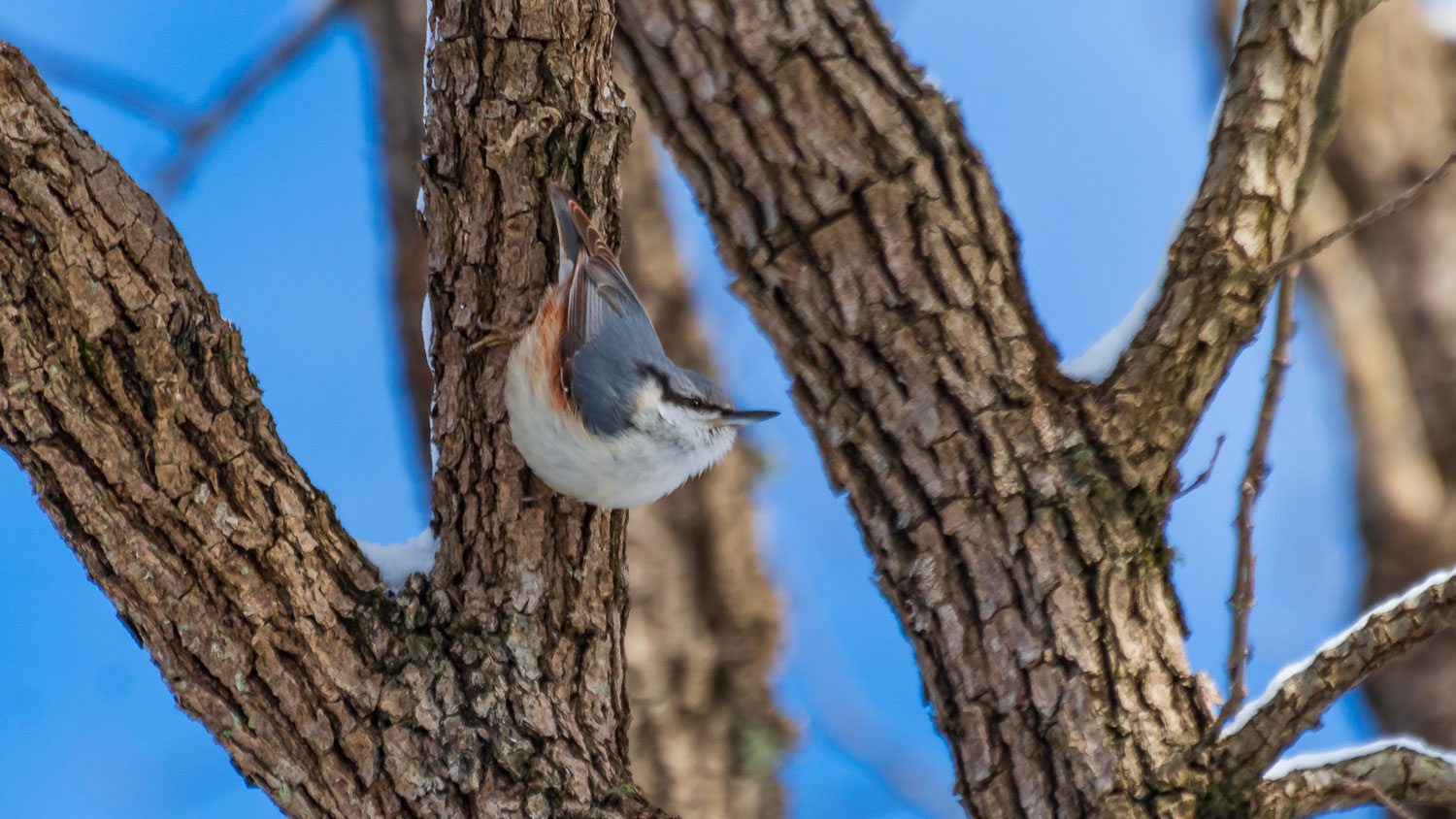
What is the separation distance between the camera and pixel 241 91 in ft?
13.4

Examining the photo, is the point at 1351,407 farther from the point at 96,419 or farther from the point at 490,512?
the point at 96,419

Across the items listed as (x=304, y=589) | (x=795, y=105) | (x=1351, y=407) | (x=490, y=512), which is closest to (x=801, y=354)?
(x=795, y=105)

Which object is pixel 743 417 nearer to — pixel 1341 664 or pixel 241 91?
pixel 1341 664

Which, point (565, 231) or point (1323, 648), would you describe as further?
point (565, 231)

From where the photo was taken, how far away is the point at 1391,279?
411cm

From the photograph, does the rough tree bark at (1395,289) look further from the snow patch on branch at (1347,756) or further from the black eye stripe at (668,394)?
the black eye stripe at (668,394)

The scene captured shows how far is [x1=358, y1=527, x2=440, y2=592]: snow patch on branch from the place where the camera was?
2.02 metres

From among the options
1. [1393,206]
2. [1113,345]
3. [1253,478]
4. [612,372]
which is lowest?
[1253,478]

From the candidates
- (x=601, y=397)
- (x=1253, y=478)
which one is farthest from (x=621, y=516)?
(x=1253, y=478)

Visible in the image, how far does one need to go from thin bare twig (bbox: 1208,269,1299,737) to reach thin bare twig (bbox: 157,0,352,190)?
3478 mm

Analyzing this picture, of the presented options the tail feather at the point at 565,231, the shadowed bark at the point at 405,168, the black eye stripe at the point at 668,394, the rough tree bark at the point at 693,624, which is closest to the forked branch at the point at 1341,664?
the black eye stripe at the point at 668,394

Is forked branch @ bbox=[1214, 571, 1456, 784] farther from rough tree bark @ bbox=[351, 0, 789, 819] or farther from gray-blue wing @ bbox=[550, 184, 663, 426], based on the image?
rough tree bark @ bbox=[351, 0, 789, 819]

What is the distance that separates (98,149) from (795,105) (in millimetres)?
1224

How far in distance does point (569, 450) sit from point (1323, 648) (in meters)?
1.31
